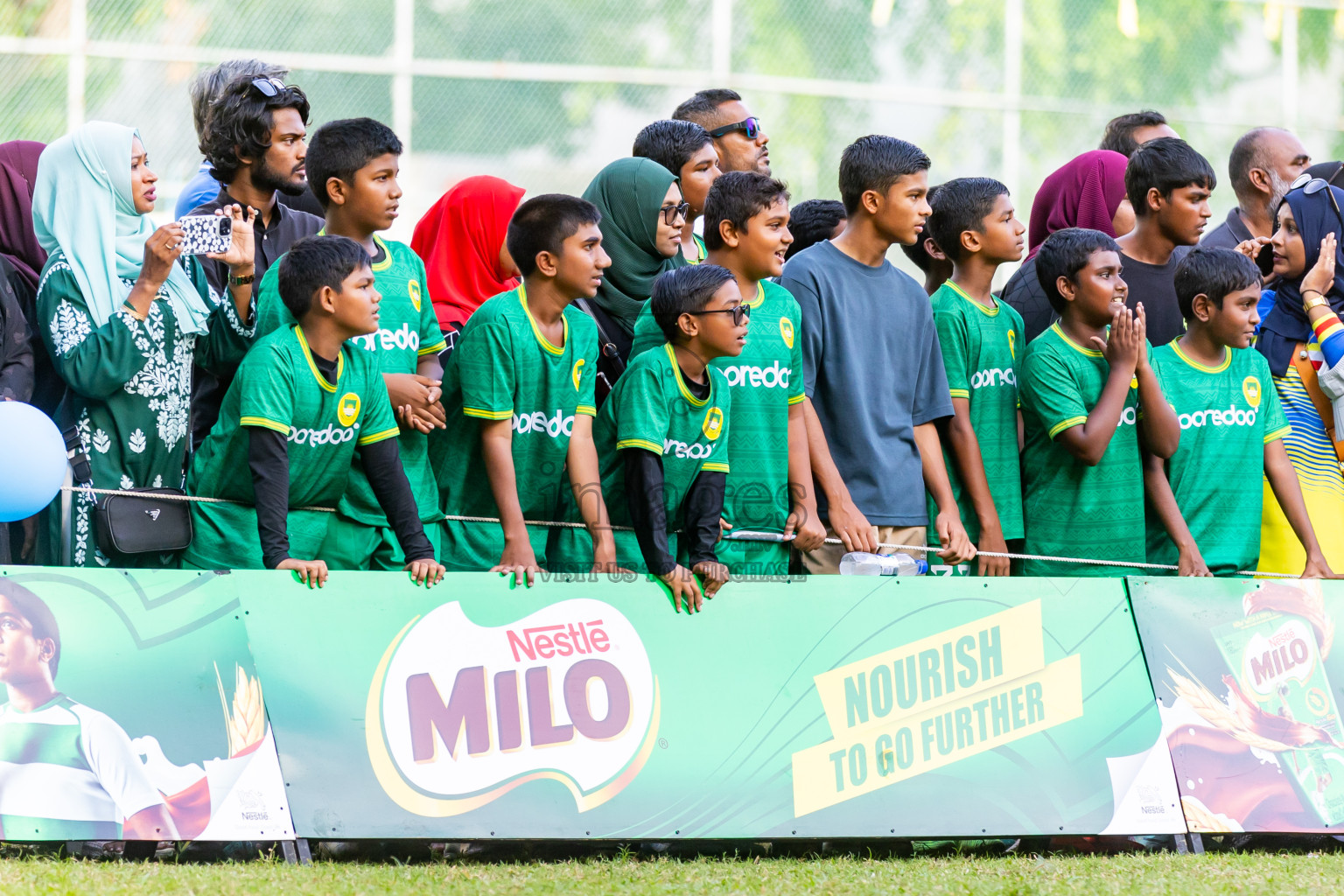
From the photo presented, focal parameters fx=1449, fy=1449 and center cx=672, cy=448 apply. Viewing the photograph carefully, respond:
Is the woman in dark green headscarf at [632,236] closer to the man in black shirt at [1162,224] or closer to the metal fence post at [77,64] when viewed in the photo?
the man in black shirt at [1162,224]

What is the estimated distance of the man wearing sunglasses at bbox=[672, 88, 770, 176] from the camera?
6012 mm

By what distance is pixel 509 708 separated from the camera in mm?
3959

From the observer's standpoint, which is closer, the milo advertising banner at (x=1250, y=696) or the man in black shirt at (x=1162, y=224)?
the milo advertising banner at (x=1250, y=696)

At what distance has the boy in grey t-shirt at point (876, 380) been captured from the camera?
485 cm

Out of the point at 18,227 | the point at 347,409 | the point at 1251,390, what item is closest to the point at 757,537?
the point at 347,409

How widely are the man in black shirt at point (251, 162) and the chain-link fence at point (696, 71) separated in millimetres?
8446

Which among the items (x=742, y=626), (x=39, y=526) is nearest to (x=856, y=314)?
(x=742, y=626)

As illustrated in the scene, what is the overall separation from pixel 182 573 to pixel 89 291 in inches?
39.7

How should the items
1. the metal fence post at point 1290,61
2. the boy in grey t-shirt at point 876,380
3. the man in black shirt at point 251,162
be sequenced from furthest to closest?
the metal fence post at point 1290,61 < the boy in grey t-shirt at point 876,380 < the man in black shirt at point 251,162

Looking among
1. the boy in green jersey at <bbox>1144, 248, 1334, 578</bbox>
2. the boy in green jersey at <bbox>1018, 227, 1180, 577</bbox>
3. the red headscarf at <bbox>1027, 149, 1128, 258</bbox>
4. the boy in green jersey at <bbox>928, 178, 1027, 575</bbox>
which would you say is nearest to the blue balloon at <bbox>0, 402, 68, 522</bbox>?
the boy in green jersey at <bbox>928, 178, 1027, 575</bbox>

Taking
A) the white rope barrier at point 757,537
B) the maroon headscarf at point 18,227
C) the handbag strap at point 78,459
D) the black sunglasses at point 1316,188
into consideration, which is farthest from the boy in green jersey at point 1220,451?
the maroon headscarf at point 18,227

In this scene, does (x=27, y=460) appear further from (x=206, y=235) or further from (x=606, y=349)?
(x=606, y=349)

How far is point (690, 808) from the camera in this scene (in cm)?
395

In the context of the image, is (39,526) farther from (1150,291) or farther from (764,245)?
(1150,291)
